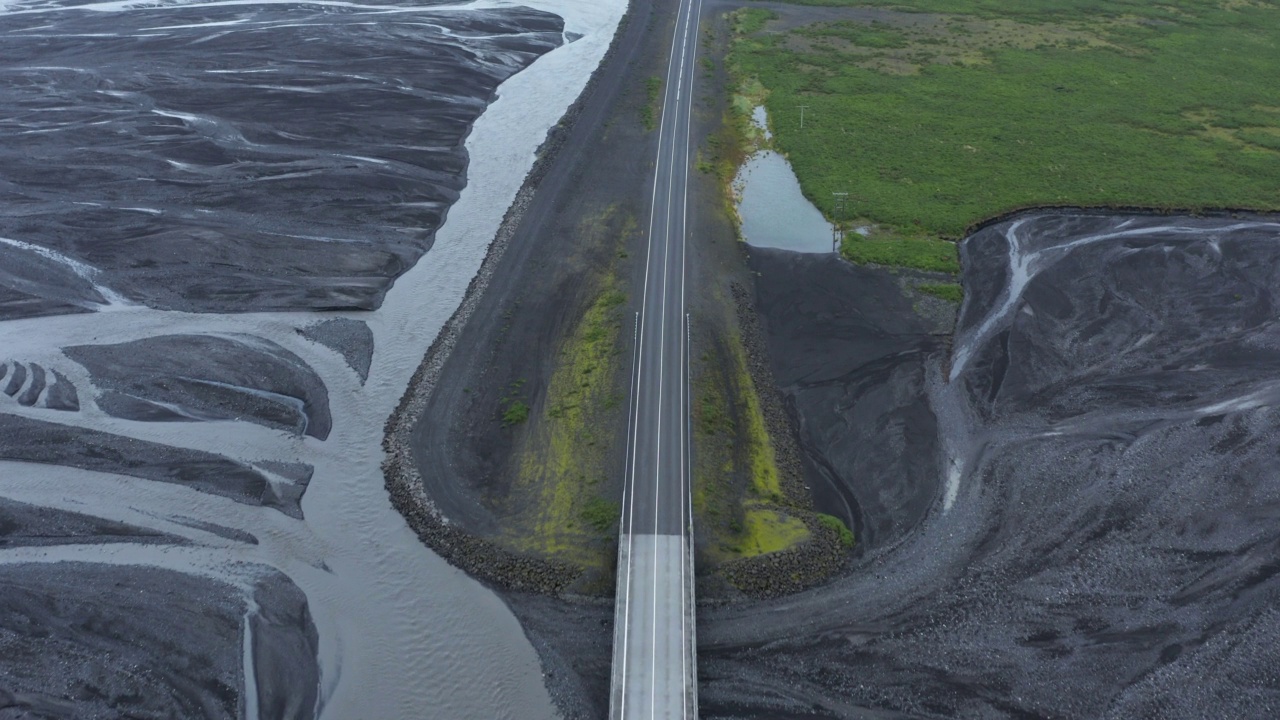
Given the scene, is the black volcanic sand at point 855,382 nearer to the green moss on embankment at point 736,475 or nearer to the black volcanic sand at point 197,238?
the green moss on embankment at point 736,475

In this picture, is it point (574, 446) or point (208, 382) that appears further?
Answer: point (208, 382)

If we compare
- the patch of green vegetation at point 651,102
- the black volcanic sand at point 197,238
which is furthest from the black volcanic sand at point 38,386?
the patch of green vegetation at point 651,102

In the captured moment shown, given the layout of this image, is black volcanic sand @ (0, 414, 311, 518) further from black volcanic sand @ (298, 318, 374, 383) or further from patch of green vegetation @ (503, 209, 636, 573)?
patch of green vegetation @ (503, 209, 636, 573)

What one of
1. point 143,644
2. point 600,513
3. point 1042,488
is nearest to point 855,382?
point 1042,488

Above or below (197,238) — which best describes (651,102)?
above

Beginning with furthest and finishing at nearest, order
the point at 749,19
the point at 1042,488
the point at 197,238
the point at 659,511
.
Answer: the point at 749,19 < the point at 197,238 < the point at 1042,488 < the point at 659,511

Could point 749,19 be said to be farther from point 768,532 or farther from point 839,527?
point 768,532
